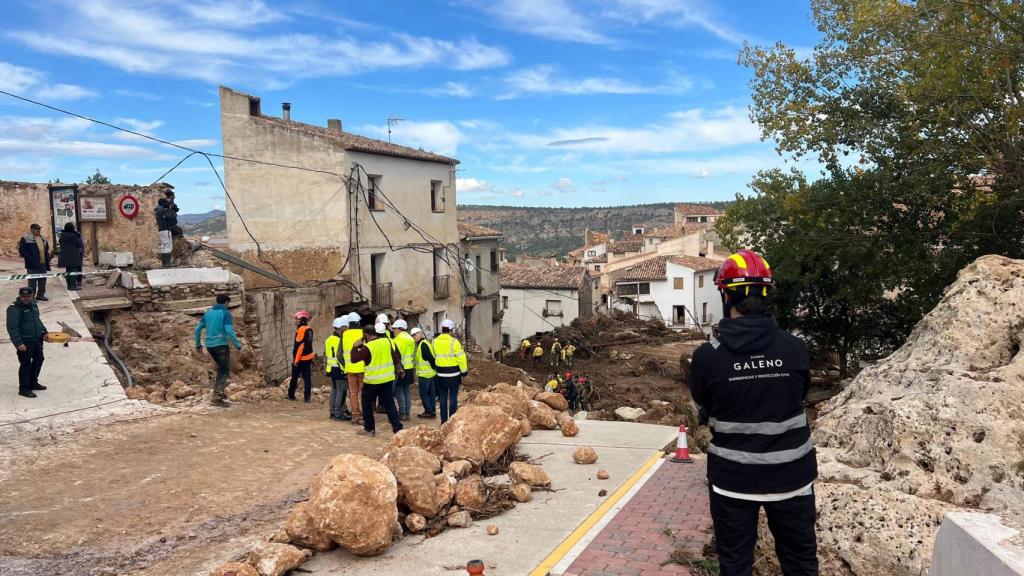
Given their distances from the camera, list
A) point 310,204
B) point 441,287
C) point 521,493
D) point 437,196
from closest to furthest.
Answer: point 521,493 < point 310,204 < point 441,287 < point 437,196

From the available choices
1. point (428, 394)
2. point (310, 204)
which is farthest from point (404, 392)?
point (310, 204)

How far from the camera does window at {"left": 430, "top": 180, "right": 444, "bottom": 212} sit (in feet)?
99.3

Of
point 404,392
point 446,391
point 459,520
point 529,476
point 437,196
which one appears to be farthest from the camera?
point 437,196

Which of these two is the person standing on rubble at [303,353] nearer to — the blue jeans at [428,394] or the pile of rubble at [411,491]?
the blue jeans at [428,394]

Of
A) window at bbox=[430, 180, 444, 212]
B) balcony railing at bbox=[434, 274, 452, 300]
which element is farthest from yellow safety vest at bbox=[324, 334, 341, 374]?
window at bbox=[430, 180, 444, 212]

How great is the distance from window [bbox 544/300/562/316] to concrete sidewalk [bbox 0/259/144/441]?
36828 mm

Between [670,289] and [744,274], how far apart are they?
4922 centimetres

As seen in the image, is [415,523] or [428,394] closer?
[415,523]

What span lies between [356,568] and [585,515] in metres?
2.21

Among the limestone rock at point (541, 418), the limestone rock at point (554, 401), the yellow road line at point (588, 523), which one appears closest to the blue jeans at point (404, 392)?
the limestone rock at point (554, 401)

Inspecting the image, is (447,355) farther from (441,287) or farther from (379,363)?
(441,287)

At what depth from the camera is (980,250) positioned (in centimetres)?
1678

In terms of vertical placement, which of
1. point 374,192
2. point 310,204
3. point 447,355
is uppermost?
point 374,192

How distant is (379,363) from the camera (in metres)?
10.2
